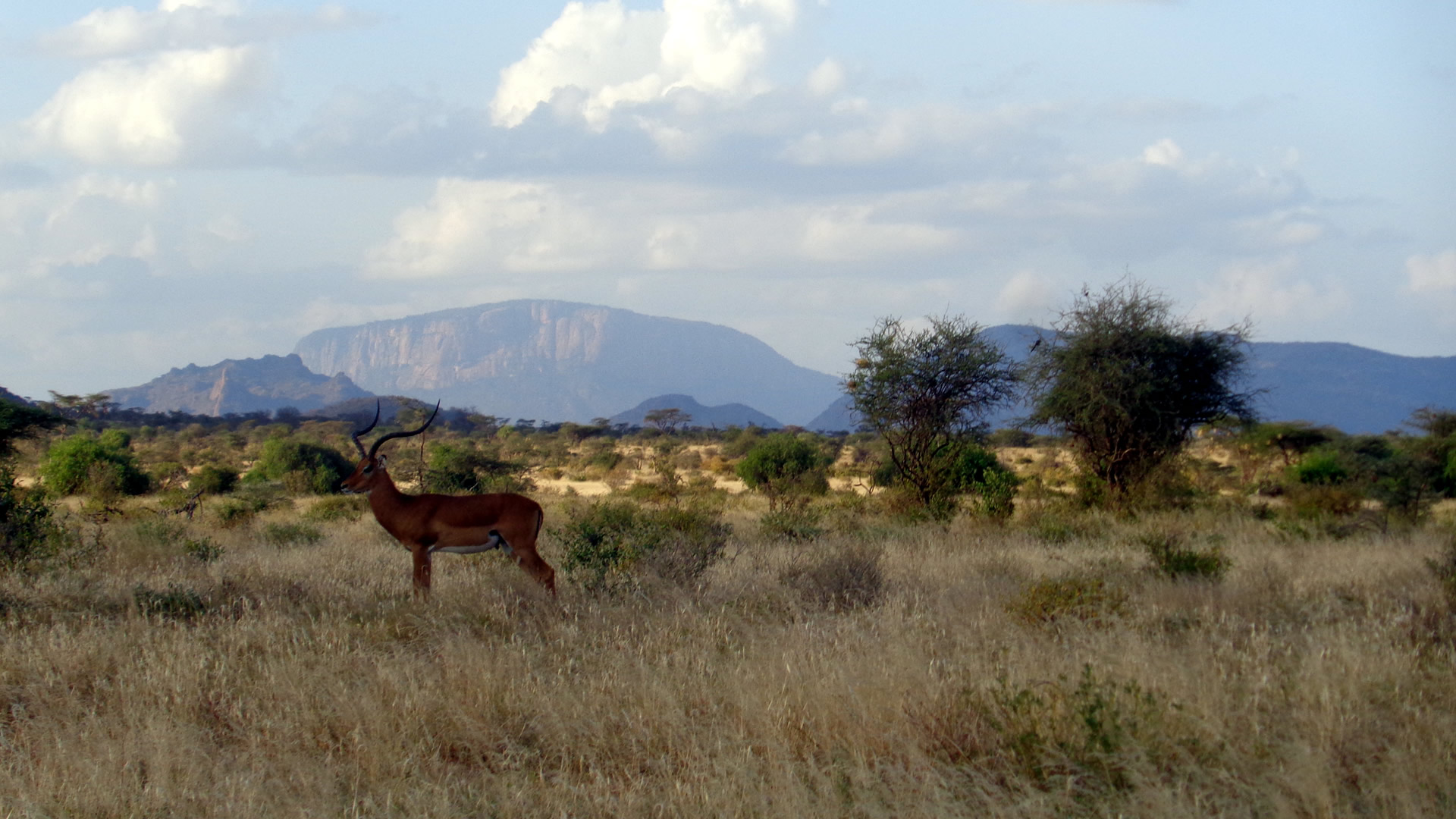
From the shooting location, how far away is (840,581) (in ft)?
28.6

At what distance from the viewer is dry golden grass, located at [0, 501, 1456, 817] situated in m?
4.19

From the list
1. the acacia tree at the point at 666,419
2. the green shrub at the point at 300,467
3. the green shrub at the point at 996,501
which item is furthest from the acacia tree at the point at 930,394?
the acacia tree at the point at 666,419

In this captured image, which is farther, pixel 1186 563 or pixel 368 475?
pixel 1186 563

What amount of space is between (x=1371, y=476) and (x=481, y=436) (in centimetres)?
4628

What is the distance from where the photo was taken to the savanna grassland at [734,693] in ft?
13.9

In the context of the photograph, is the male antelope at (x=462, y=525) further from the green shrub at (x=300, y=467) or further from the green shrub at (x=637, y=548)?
the green shrub at (x=300, y=467)

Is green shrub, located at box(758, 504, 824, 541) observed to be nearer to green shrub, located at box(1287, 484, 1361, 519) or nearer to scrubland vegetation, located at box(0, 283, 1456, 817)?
scrubland vegetation, located at box(0, 283, 1456, 817)

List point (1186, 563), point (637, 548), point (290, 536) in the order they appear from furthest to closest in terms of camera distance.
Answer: point (290, 536)
point (1186, 563)
point (637, 548)

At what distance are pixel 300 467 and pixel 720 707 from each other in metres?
26.0

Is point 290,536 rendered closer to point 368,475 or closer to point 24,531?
point 24,531

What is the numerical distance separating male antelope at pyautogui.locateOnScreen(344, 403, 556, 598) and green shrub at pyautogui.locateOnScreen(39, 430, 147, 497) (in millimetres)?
16648

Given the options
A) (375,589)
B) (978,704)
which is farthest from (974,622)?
(375,589)

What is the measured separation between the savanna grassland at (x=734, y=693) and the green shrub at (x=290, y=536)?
4.73 metres

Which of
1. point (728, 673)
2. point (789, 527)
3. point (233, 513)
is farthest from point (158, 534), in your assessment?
point (728, 673)
